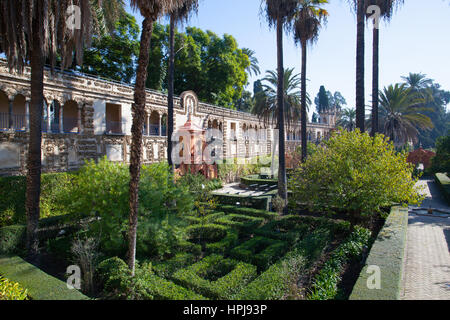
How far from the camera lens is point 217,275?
26.0 ft

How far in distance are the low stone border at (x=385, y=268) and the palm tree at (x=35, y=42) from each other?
375 inches

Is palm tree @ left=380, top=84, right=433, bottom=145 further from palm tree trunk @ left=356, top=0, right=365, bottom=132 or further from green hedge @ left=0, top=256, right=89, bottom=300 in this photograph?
green hedge @ left=0, top=256, right=89, bottom=300

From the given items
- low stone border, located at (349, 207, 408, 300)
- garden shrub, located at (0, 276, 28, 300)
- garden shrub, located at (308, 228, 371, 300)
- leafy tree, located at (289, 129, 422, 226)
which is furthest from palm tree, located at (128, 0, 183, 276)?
leafy tree, located at (289, 129, 422, 226)

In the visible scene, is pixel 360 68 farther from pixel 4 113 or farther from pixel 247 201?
pixel 4 113

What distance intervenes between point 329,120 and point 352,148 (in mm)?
65133

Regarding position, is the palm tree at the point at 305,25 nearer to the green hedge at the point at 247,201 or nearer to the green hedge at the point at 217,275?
the green hedge at the point at 247,201

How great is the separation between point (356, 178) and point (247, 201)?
6.72 m

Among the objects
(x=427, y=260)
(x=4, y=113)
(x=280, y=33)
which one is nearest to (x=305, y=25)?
(x=280, y=33)

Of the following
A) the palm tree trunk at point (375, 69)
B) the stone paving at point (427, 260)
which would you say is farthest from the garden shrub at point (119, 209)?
the palm tree trunk at point (375, 69)

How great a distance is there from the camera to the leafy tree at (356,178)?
9.55 meters
